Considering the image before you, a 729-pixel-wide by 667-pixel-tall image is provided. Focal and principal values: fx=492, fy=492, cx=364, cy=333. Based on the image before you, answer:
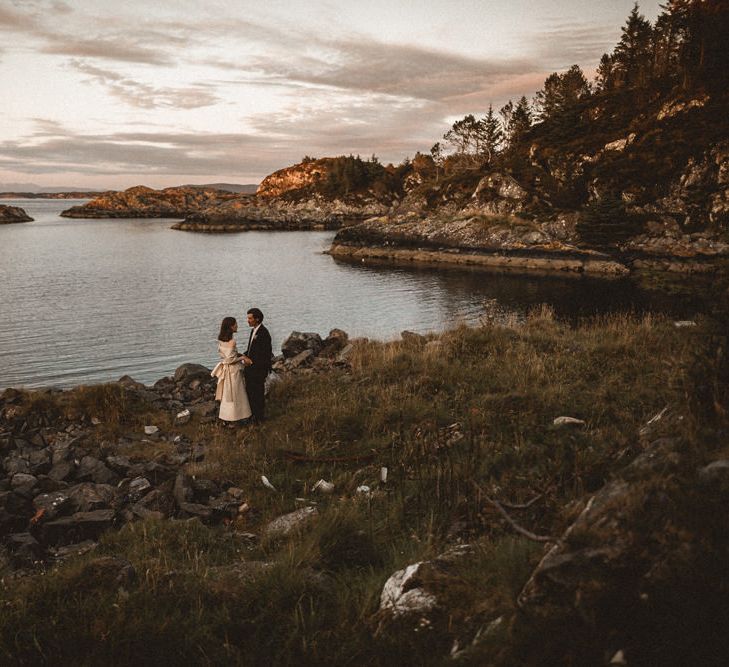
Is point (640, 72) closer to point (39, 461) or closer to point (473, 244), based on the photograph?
point (473, 244)

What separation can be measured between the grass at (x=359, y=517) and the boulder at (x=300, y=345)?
5.51 m

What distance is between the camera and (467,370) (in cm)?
1139

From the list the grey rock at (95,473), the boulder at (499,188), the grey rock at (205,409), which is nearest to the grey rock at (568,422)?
the grey rock at (95,473)

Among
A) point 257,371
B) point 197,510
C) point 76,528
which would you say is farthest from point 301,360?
point 76,528

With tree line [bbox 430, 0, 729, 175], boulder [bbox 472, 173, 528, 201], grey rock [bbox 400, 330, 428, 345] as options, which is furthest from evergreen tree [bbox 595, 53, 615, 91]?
grey rock [bbox 400, 330, 428, 345]

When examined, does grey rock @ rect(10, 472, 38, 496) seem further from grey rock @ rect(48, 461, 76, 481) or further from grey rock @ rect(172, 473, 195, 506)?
grey rock @ rect(172, 473, 195, 506)

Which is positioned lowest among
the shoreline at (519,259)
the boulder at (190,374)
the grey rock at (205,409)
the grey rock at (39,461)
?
the grey rock at (205,409)

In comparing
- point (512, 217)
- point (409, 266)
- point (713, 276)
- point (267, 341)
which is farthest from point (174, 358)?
point (512, 217)

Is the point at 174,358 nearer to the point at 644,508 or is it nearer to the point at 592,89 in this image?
the point at 644,508

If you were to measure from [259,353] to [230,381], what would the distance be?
2.70 feet

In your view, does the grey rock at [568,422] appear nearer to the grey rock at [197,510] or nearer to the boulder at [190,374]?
the grey rock at [197,510]

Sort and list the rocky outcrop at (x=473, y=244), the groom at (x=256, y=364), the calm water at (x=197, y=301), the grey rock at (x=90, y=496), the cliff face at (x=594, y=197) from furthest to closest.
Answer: the rocky outcrop at (x=473, y=244) < the cliff face at (x=594, y=197) < the calm water at (x=197, y=301) < the groom at (x=256, y=364) < the grey rock at (x=90, y=496)

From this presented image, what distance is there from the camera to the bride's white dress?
32.9 feet

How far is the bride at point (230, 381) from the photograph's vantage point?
10000 mm
